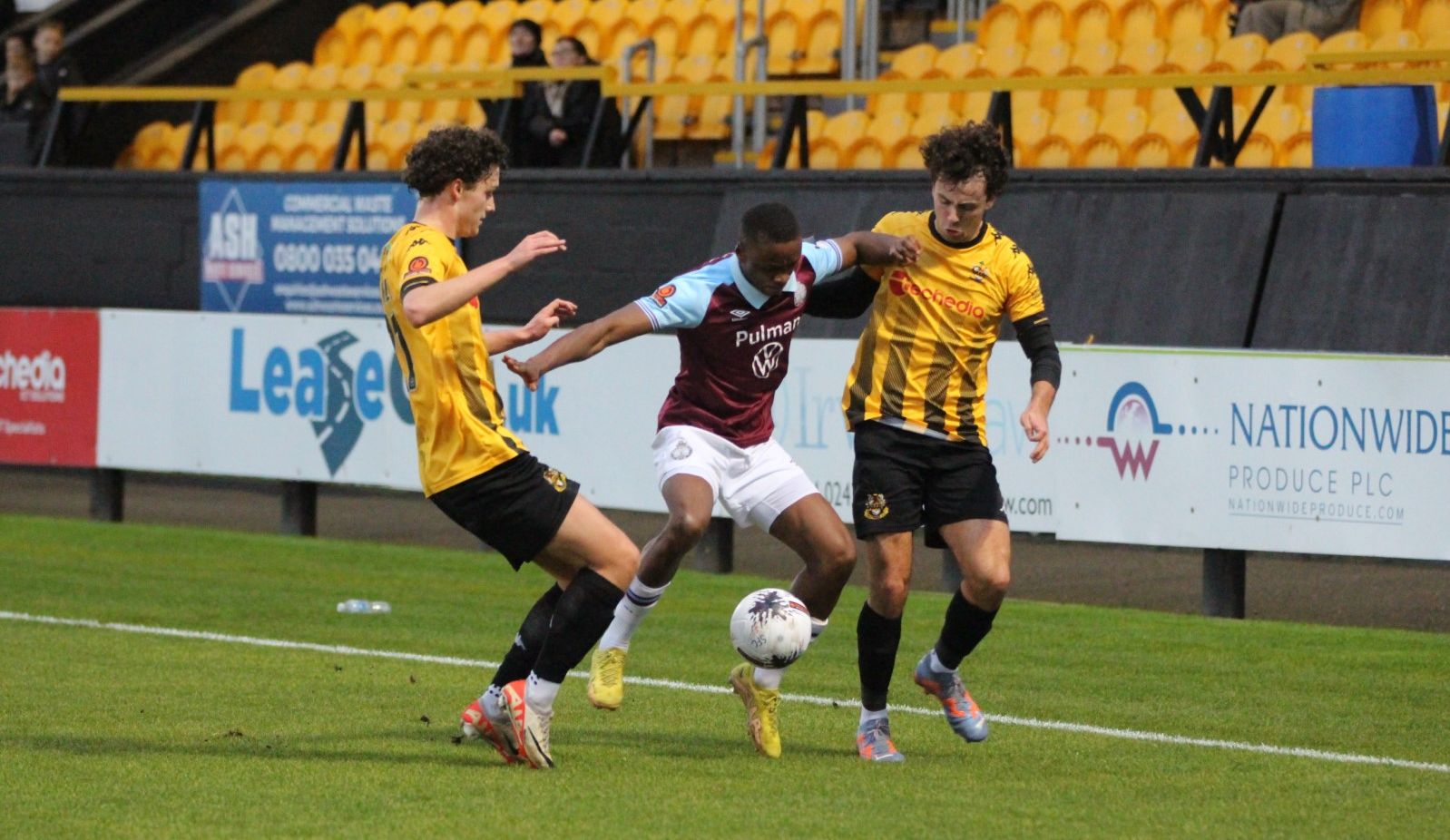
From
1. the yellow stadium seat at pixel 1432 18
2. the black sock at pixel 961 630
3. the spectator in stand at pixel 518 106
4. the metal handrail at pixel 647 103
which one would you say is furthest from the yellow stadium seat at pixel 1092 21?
the black sock at pixel 961 630

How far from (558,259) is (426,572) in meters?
3.79

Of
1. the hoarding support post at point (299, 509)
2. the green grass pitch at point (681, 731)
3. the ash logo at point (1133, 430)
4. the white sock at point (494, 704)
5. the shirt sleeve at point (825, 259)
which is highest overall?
the shirt sleeve at point (825, 259)

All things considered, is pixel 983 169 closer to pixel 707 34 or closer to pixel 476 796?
pixel 476 796

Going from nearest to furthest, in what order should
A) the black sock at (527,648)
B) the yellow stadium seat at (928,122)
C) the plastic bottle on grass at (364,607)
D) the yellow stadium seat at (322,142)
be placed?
the black sock at (527,648) → the plastic bottle on grass at (364,607) → the yellow stadium seat at (928,122) → the yellow stadium seat at (322,142)

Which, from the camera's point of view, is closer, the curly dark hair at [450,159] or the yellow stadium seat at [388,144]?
the curly dark hair at [450,159]

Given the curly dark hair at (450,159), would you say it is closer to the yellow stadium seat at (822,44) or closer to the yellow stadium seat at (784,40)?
the yellow stadium seat at (822,44)

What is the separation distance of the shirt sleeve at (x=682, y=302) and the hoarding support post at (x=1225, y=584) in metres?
5.37

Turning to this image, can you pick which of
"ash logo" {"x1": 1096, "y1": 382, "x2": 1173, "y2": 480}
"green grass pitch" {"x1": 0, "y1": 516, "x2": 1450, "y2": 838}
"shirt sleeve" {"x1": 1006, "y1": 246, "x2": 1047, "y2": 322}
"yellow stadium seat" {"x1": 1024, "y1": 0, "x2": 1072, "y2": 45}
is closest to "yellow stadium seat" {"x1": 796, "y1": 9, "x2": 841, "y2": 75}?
"yellow stadium seat" {"x1": 1024, "y1": 0, "x2": 1072, "y2": 45}

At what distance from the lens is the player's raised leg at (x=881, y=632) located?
7.47m

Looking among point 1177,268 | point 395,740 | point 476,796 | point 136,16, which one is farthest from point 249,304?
point 476,796

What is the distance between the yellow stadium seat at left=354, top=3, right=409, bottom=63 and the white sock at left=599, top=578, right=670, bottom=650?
14598 millimetres

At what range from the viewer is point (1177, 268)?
13.4m

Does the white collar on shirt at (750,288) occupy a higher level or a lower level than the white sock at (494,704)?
higher

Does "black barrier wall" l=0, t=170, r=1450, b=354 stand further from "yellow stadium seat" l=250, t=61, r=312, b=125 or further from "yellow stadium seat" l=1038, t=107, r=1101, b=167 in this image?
"yellow stadium seat" l=250, t=61, r=312, b=125
